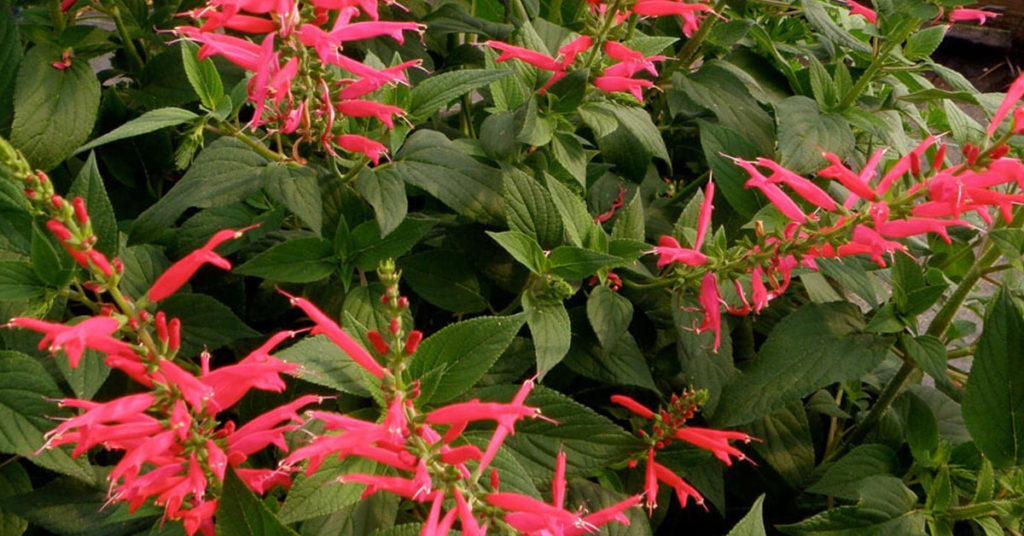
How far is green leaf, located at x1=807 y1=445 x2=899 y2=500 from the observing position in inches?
34.1

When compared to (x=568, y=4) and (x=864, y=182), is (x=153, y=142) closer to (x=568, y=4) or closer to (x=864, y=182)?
(x=568, y=4)

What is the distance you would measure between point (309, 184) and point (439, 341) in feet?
0.67

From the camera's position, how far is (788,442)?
98cm

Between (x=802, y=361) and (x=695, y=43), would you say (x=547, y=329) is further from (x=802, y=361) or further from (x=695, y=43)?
(x=695, y=43)

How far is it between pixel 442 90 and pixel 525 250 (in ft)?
0.66

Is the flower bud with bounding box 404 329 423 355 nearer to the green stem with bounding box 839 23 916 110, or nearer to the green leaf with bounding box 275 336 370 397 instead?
the green leaf with bounding box 275 336 370 397

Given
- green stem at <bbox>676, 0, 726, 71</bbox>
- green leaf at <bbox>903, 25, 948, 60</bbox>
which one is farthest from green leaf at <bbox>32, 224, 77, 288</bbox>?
green leaf at <bbox>903, 25, 948, 60</bbox>

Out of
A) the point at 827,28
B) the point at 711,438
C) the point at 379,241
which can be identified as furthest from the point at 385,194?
the point at 827,28

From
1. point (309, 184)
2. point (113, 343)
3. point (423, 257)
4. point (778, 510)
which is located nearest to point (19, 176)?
point (113, 343)

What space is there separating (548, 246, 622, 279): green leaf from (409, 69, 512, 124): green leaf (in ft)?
0.59

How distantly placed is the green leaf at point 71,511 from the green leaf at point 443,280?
32 centimetres

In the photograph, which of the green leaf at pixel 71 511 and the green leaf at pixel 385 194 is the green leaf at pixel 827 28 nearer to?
the green leaf at pixel 385 194

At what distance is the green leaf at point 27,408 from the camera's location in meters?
0.68

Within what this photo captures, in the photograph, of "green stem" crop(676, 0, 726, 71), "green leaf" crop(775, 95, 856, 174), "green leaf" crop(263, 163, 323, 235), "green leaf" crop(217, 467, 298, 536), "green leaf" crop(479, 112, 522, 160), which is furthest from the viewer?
"green stem" crop(676, 0, 726, 71)
